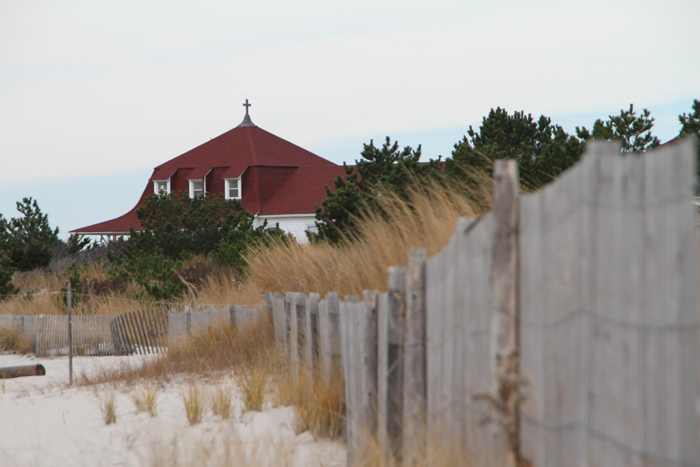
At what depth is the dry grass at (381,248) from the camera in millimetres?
4859

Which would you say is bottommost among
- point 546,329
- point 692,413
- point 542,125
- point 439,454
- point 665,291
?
point 439,454

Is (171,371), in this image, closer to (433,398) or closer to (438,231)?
(438,231)

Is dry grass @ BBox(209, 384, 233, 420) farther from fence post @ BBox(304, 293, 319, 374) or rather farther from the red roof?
Answer: the red roof

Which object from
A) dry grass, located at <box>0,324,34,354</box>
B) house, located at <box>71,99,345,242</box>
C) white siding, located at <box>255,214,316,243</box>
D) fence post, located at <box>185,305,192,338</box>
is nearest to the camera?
fence post, located at <box>185,305,192,338</box>

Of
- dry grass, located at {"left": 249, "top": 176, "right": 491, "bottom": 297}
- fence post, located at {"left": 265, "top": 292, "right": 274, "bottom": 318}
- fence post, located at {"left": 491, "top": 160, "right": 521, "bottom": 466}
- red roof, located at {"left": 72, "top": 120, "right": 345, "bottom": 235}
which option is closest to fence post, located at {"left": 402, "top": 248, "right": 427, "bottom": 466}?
fence post, located at {"left": 491, "top": 160, "right": 521, "bottom": 466}

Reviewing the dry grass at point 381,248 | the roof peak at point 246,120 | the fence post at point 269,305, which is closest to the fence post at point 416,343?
the dry grass at point 381,248

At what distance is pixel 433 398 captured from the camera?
3.16 meters

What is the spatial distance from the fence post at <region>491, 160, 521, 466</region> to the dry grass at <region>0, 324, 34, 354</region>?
40.1 feet

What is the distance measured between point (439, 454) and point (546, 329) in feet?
3.03

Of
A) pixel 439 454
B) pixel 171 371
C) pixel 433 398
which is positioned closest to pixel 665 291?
pixel 439 454

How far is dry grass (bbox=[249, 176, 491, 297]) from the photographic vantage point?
4.86m

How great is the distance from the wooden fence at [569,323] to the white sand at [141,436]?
1.10m

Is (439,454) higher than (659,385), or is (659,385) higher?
(659,385)

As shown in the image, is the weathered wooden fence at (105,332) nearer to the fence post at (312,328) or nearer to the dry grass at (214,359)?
the dry grass at (214,359)
